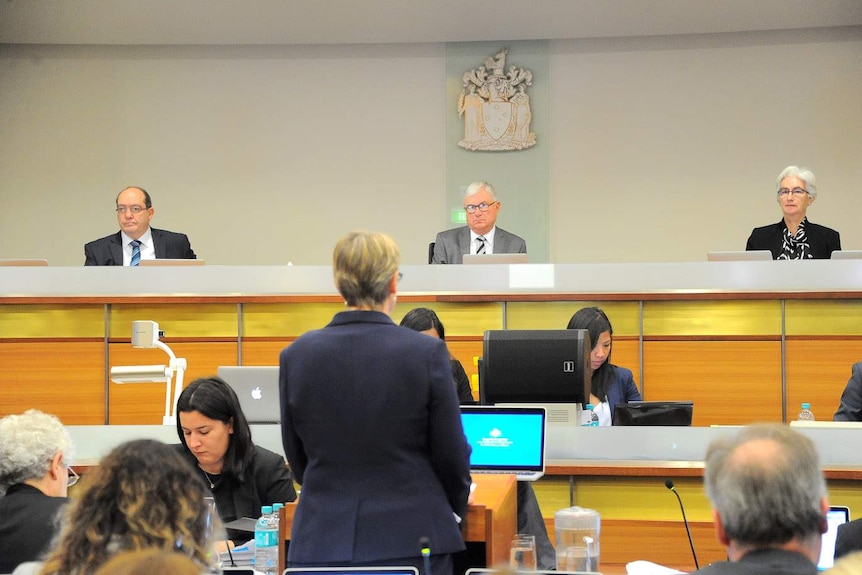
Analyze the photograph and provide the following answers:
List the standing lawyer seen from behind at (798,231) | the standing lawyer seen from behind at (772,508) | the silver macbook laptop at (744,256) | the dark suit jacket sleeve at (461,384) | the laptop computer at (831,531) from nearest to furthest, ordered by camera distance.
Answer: the standing lawyer seen from behind at (772,508) → the laptop computer at (831,531) → the dark suit jacket sleeve at (461,384) → the silver macbook laptop at (744,256) → the standing lawyer seen from behind at (798,231)

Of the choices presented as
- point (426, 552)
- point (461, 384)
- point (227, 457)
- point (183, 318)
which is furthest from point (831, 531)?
point (183, 318)

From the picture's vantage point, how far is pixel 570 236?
9.66 m

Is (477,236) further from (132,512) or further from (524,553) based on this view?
(132,512)

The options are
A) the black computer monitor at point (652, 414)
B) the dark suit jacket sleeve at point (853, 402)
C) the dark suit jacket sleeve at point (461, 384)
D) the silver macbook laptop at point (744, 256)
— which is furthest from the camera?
the silver macbook laptop at point (744, 256)

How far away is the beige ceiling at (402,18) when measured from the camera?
9.05m

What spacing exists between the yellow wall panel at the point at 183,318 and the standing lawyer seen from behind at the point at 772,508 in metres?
4.88

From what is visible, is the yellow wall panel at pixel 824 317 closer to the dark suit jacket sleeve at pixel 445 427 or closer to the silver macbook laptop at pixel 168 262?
the silver macbook laptop at pixel 168 262

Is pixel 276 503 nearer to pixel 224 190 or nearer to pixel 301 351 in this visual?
pixel 301 351

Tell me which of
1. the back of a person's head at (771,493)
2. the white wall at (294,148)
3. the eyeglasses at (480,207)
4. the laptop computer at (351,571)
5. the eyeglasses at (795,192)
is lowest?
the laptop computer at (351,571)

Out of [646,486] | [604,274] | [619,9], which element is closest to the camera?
[646,486]

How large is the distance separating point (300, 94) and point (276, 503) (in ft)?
22.3

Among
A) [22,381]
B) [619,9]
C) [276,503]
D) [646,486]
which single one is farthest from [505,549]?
[619,9]

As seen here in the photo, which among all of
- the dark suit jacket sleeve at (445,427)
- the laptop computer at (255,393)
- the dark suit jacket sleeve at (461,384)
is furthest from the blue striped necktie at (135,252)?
the dark suit jacket sleeve at (445,427)

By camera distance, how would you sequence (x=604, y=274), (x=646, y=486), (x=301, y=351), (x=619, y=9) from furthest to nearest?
(x=619, y=9)
(x=604, y=274)
(x=646, y=486)
(x=301, y=351)
